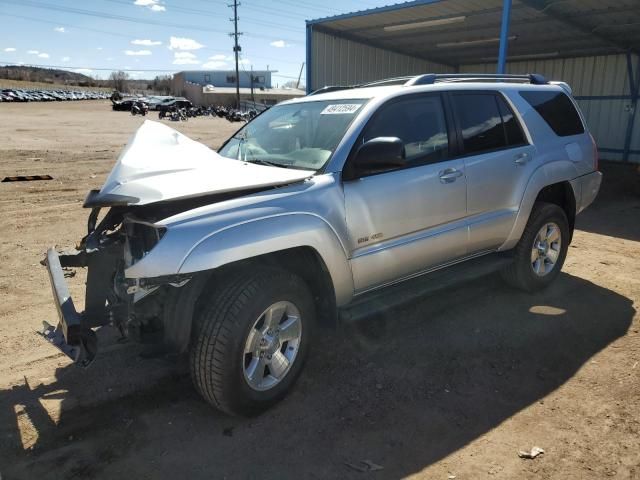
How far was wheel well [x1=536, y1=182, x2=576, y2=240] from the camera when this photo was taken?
4.94 metres

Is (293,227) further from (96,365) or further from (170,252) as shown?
(96,365)

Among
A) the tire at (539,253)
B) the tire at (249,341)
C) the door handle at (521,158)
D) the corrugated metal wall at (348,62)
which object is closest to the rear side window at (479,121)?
the door handle at (521,158)

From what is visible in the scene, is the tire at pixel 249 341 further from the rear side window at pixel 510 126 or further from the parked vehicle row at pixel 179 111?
the parked vehicle row at pixel 179 111

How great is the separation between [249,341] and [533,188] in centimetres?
301

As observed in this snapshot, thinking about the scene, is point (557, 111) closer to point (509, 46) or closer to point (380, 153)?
point (380, 153)

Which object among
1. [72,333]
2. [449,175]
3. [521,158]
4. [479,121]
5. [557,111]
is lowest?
[72,333]

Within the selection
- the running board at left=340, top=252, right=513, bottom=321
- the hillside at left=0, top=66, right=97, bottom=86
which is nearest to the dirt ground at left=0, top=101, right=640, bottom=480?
the running board at left=340, top=252, right=513, bottom=321

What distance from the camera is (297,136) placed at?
3.78m

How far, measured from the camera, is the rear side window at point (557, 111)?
4.80 metres

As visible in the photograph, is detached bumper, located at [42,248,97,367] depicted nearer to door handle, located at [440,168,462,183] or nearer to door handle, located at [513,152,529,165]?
door handle, located at [440,168,462,183]

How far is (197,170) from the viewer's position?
3092 mm

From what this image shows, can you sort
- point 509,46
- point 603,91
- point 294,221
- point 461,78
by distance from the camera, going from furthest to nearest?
point 603,91, point 509,46, point 461,78, point 294,221

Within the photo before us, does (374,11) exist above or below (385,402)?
above

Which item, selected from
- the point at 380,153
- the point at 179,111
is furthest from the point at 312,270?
the point at 179,111
